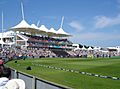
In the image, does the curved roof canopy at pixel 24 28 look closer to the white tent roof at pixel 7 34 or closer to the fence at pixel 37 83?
the white tent roof at pixel 7 34

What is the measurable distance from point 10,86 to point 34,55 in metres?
84.9

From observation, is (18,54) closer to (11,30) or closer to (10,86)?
(11,30)

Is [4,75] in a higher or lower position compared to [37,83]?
higher

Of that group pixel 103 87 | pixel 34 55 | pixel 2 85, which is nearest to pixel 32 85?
pixel 2 85

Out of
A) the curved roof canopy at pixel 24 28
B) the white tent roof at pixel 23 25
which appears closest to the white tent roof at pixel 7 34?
the curved roof canopy at pixel 24 28

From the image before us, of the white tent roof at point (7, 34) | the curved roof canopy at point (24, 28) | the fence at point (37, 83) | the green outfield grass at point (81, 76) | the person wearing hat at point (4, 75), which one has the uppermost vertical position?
the curved roof canopy at point (24, 28)

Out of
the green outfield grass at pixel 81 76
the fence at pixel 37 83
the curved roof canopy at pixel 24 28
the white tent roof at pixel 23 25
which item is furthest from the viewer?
the white tent roof at pixel 23 25

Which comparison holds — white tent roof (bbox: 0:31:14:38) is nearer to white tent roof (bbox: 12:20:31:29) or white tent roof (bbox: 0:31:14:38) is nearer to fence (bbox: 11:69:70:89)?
white tent roof (bbox: 12:20:31:29)

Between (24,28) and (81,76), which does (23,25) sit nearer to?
(24,28)

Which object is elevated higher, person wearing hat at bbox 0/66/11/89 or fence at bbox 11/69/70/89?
person wearing hat at bbox 0/66/11/89

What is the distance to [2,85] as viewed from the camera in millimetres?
5805

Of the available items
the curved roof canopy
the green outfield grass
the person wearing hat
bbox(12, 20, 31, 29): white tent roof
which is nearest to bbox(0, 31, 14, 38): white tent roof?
the curved roof canopy

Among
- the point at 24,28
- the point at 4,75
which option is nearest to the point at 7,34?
the point at 24,28

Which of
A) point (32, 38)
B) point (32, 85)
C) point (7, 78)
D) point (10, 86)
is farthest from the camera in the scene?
point (32, 38)
